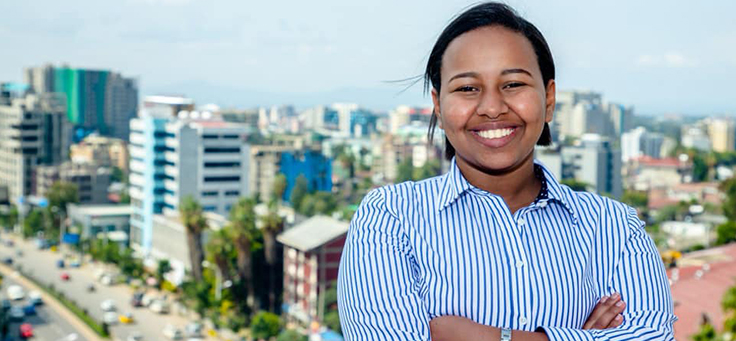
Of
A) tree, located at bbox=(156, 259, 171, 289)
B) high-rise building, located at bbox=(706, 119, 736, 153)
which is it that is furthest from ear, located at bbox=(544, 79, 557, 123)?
high-rise building, located at bbox=(706, 119, 736, 153)

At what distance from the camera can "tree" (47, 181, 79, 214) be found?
25.8 m

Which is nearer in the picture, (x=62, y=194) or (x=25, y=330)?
(x=25, y=330)

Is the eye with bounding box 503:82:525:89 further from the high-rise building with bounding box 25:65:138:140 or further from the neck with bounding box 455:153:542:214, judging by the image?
the high-rise building with bounding box 25:65:138:140

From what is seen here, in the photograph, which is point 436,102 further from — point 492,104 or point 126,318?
point 126,318

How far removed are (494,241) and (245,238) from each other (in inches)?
566

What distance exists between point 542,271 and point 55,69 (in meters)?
60.5

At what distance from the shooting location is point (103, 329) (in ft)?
51.1

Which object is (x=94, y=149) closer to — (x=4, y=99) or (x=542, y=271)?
(x=4, y=99)

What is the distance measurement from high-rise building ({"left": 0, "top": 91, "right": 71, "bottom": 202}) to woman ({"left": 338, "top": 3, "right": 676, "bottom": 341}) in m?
31.2

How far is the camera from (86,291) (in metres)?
19.4

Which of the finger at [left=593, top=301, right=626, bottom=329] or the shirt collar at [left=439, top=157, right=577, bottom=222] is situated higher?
the shirt collar at [left=439, top=157, right=577, bottom=222]

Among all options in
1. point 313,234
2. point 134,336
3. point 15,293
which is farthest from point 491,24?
point 15,293

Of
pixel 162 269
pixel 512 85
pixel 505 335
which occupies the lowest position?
pixel 162 269

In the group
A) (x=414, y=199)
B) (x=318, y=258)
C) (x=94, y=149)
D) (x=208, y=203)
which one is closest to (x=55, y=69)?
(x=94, y=149)
